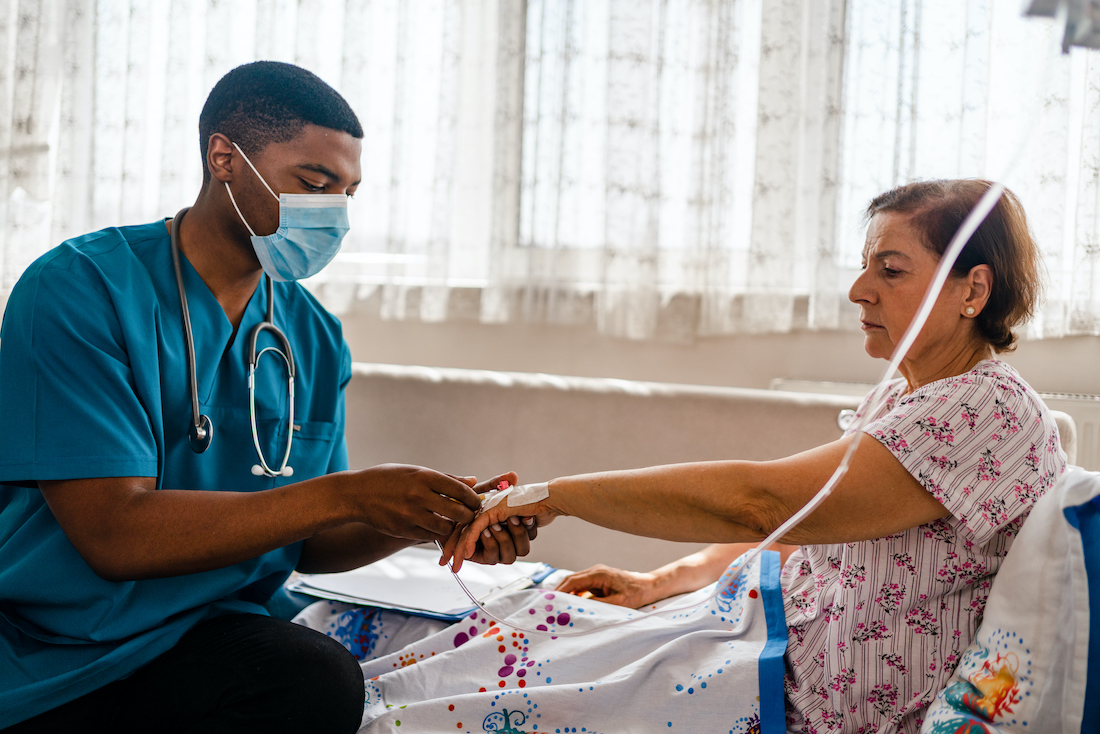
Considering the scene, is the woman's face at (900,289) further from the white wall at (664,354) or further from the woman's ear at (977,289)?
the white wall at (664,354)

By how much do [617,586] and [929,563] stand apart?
0.62 m

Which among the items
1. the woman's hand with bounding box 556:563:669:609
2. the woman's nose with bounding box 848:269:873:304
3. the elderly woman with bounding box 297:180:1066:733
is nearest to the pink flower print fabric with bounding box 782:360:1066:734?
the elderly woman with bounding box 297:180:1066:733

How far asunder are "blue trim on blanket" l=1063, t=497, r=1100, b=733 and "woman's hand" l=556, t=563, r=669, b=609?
753mm

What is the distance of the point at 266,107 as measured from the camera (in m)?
1.30

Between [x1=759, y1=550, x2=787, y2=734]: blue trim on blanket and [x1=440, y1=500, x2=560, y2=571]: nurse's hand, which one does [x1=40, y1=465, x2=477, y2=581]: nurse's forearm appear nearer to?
[x1=440, y1=500, x2=560, y2=571]: nurse's hand

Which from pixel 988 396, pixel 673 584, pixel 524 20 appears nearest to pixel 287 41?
pixel 524 20

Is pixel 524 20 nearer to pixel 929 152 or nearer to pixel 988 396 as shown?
pixel 929 152

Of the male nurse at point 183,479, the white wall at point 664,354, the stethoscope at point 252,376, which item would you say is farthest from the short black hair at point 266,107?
the white wall at point 664,354

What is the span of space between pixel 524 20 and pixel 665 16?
434 millimetres

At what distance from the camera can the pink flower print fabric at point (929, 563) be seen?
3.26 feet

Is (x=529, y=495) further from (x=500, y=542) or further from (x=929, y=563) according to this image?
(x=929, y=563)

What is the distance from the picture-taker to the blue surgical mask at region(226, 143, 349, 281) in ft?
4.25

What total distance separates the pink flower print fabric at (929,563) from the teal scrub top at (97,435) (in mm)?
917

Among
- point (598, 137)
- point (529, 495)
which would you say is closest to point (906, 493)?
point (529, 495)
